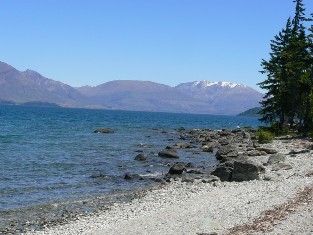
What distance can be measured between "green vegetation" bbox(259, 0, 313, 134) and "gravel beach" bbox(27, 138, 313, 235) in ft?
92.0

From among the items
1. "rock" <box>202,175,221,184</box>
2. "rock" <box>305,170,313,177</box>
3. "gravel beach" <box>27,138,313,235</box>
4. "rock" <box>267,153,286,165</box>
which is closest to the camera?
"gravel beach" <box>27,138,313,235</box>

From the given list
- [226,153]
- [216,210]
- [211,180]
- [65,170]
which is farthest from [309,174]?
[65,170]

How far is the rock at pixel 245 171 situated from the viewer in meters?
30.0

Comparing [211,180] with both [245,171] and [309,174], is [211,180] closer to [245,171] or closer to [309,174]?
[245,171]

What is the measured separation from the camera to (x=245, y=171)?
99.6 ft

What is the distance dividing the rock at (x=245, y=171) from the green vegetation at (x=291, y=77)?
27708 millimetres

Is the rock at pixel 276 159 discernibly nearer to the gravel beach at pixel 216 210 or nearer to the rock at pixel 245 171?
the gravel beach at pixel 216 210

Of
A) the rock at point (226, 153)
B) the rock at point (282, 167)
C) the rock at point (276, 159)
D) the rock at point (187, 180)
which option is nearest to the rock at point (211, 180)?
the rock at point (187, 180)

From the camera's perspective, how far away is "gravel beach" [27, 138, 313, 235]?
16.8m

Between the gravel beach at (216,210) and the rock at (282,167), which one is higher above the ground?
the rock at (282,167)

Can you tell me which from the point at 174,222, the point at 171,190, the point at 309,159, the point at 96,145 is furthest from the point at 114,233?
the point at 96,145

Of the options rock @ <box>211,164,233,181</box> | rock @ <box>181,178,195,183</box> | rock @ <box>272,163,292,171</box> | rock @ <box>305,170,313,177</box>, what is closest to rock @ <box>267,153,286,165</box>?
rock @ <box>272,163,292,171</box>

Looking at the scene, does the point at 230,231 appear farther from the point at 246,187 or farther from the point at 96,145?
the point at 96,145

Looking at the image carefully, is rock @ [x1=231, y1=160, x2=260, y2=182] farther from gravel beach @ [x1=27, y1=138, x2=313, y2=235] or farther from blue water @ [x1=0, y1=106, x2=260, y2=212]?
blue water @ [x1=0, y1=106, x2=260, y2=212]
